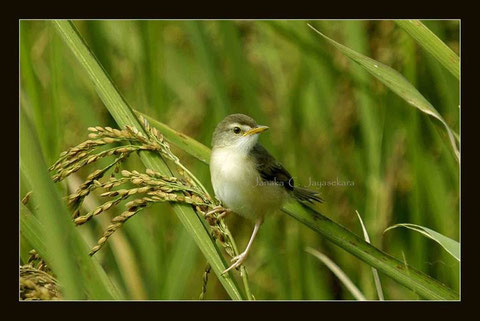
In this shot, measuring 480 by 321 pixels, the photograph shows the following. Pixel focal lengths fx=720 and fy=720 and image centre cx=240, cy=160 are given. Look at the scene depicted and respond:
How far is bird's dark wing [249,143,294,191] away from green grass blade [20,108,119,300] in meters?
1.47

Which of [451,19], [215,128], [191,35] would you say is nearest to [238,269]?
[215,128]

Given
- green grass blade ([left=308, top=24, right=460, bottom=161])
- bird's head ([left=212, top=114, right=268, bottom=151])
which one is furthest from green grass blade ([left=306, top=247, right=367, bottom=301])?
green grass blade ([left=308, top=24, right=460, bottom=161])

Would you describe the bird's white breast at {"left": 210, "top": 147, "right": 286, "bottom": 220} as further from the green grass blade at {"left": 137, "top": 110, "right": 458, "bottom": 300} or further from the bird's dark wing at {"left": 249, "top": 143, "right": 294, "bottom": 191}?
the green grass blade at {"left": 137, "top": 110, "right": 458, "bottom": 300}

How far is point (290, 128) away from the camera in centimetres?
397

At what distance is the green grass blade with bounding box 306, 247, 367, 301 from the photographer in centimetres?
336

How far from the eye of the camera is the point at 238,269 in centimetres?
293

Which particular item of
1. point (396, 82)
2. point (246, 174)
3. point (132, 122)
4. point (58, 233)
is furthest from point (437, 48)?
point (58, 233)

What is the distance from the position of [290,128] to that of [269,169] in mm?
384

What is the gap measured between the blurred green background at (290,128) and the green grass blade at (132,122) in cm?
53

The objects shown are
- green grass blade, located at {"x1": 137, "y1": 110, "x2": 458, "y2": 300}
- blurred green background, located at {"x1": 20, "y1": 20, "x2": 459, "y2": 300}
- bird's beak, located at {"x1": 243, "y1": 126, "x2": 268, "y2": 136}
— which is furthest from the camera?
blurred green background, located at {"x1": 20, "y1": 20, "x2": 459, "y2": 300}

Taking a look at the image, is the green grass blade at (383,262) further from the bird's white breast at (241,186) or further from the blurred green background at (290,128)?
the blurred green background at (290,128)

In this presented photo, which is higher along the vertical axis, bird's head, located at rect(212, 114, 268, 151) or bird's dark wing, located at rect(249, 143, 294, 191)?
bird's head, located at rect(212, 114, 268, 151)

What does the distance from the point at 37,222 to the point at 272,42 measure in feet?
6.79

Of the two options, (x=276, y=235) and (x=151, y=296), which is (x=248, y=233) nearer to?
(x=276, y=235)
